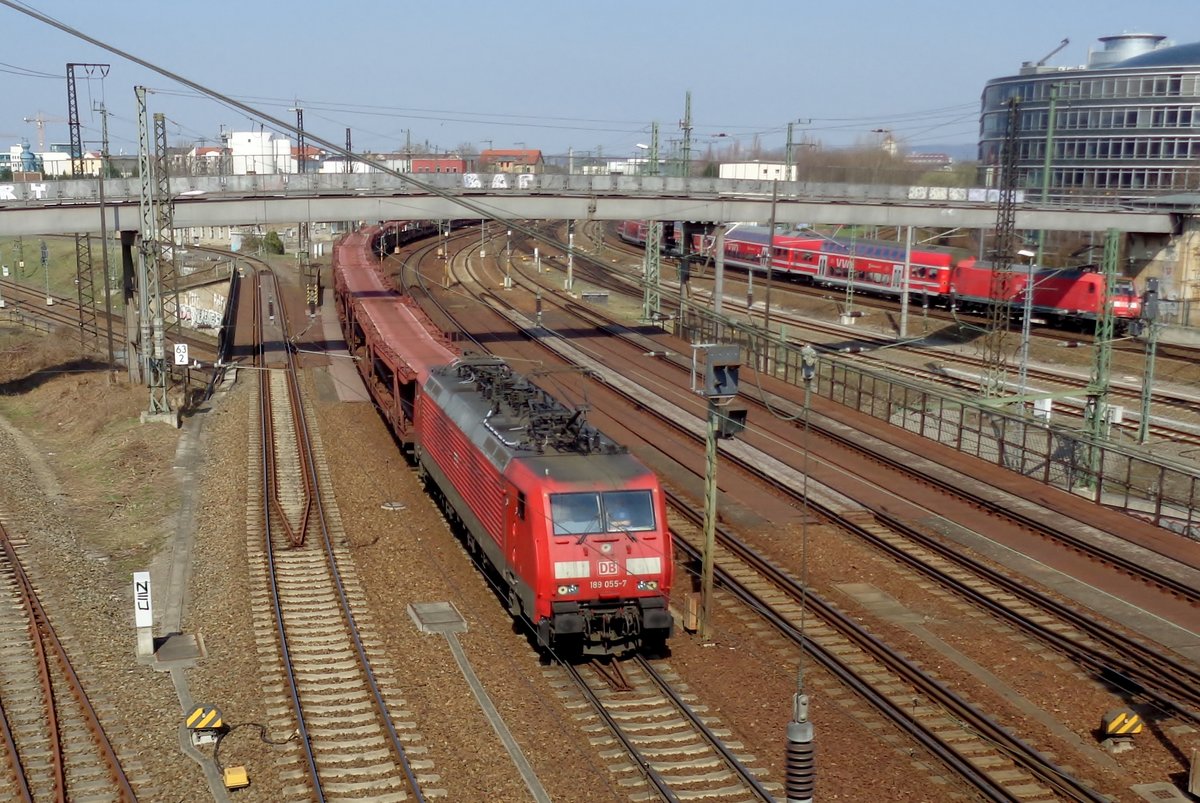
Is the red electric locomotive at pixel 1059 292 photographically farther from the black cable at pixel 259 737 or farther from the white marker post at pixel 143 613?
the black cable at pixel 259 737

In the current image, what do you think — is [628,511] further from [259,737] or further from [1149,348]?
[1149,348]

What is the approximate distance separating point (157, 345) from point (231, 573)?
14.1 metres

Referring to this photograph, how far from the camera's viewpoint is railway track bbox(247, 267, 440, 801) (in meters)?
13.0

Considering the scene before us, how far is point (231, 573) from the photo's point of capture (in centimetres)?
2016

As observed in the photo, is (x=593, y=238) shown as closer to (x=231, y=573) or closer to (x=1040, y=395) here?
(x=1040, y=395)

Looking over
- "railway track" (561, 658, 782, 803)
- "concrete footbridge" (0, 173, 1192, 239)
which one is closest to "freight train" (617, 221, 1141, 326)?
"concrete footbridge" (0, 173, 1192, 239)

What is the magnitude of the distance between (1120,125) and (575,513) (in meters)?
88.7

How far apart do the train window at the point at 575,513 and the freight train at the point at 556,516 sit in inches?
0.5

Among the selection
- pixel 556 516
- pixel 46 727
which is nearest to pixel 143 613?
pixel 46 727

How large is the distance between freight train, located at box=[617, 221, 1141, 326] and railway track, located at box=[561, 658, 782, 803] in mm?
29177

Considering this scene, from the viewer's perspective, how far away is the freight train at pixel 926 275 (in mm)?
52406

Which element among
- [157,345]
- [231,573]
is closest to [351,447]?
[157,345]

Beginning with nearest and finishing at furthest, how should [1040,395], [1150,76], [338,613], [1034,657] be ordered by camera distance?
[1034,657] → [338,613] → [1040,395] → [1150,76]

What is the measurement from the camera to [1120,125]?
9081 centimetres
